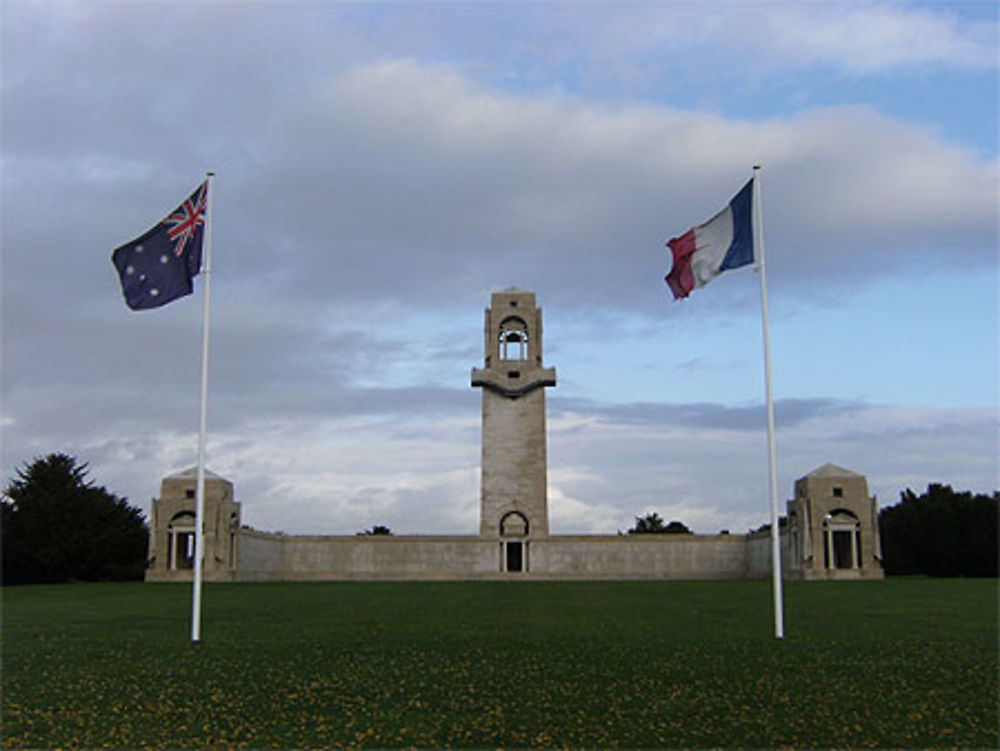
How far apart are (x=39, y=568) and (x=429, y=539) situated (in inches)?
911

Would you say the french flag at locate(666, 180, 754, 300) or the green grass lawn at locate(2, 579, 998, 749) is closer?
the green grass lawn at locate(2, 579, 998, 749)

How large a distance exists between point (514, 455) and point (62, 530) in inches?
1090

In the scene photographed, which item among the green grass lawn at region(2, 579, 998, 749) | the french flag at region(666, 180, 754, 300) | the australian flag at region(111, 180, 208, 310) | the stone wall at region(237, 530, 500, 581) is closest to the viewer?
the green grass lawn at region(2, 579, 998, 749)

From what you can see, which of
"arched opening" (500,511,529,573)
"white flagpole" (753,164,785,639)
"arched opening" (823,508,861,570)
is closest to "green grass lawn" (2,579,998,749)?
"white flagpole" (753,164,785,639)

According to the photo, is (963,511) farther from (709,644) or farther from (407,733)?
(407,733)

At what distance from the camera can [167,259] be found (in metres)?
21.6

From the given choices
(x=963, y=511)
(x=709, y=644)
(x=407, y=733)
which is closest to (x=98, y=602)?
(x=709, y=644)

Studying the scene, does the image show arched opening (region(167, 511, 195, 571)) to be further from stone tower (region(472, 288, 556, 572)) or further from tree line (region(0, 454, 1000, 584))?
stone tower (region(472, 288, 556, 572))

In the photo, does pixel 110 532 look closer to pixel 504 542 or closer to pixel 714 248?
pixel 504 542

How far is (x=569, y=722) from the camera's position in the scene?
12289mm

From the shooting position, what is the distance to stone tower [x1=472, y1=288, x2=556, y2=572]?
66750mm

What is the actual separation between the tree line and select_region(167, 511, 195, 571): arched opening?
4847 millimetres

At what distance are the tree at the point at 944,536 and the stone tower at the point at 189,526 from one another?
47.3 m

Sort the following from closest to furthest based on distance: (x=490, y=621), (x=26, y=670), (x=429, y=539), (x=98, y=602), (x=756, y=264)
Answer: (x=26, y=670) → (x=756, y=264) → (x=490, y=621) → (x=98, y=602) → (x=429, y=539)
